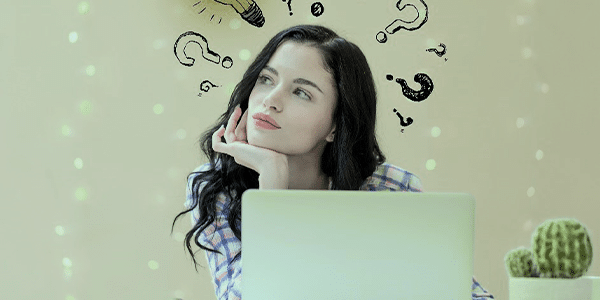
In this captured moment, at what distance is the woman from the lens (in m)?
1.71

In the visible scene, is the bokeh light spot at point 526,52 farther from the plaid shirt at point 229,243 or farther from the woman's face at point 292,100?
the woman's face at point 292,100

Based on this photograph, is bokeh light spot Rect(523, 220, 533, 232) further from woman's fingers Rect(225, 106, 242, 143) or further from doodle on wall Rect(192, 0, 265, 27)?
woman's fingers Rect(225, 106, 242, 143)

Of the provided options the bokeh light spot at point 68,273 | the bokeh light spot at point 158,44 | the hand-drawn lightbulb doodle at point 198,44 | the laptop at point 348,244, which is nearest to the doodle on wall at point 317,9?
the hand-drawn lightbulb doodle at point 198,44

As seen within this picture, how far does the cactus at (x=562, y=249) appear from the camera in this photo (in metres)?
1.02

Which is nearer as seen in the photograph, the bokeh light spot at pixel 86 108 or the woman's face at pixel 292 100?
the woman's face at pixel 292 100

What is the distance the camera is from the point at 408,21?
A: 2.80 metres

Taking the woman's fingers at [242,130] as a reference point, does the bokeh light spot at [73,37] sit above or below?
above

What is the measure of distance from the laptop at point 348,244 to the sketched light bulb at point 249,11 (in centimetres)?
192

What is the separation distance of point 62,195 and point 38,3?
0.76m

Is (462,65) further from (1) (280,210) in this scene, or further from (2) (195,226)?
(1) (280,210)

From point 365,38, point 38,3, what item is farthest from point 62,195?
point 365,38

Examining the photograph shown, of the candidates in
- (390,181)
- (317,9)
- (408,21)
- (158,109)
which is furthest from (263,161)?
(408,21)

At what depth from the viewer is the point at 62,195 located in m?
2.68

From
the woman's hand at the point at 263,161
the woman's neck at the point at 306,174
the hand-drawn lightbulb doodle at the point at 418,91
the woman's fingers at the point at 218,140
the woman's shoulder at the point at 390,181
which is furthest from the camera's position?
the hand-drawn lightbulb doodle at the point at 418,91
